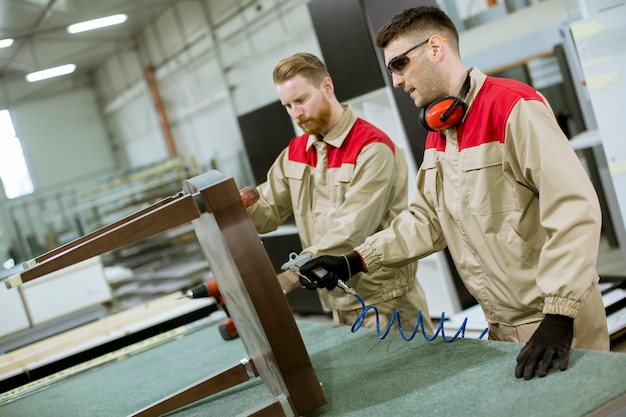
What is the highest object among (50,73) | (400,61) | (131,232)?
(50,73)

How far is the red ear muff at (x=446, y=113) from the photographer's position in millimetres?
1525

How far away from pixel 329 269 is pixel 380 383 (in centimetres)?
36

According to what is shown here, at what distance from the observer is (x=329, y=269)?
1651 millimetres

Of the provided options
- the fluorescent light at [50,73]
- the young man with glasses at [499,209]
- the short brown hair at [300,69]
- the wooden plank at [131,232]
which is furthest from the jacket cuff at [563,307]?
the fluorescent light at [50,73]

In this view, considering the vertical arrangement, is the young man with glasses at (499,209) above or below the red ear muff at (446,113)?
below

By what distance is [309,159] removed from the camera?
233cm

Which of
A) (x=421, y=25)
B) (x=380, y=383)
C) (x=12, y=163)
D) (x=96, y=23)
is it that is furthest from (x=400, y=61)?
(x=12, y=163)

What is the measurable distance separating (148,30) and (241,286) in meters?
12.6

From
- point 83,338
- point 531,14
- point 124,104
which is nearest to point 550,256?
point 83,338

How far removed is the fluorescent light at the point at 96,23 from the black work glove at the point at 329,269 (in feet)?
34.8

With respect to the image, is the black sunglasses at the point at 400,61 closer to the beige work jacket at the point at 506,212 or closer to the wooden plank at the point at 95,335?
the beige work jacket at the point at 506,212

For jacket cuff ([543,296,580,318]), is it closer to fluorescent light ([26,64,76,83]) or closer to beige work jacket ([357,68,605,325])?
beige work jacket ([357,68,605,325])

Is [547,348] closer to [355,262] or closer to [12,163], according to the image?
[355,262]

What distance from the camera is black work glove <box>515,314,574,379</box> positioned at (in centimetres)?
117
